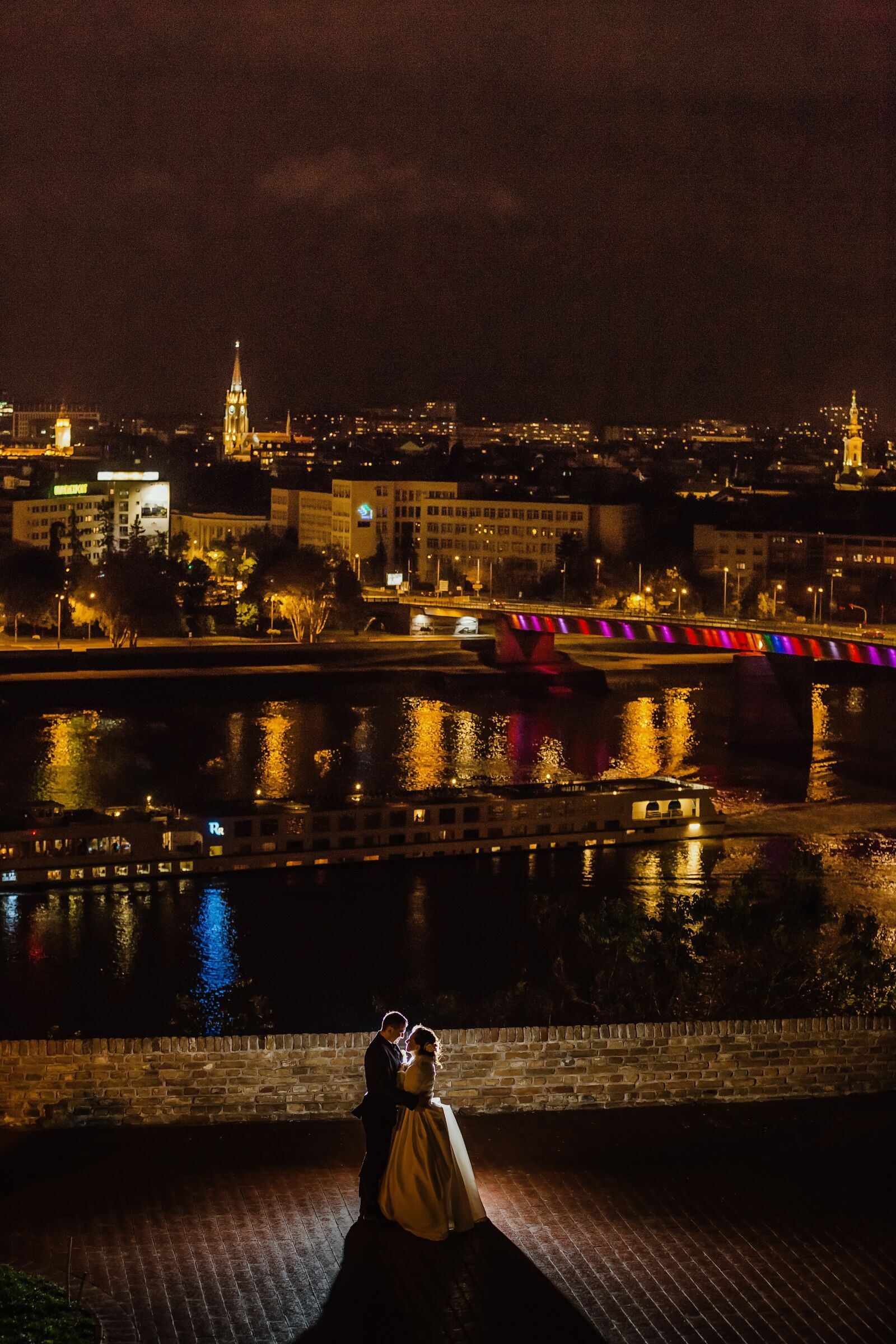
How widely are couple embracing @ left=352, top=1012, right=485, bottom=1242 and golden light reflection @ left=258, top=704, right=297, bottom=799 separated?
7.23 meters

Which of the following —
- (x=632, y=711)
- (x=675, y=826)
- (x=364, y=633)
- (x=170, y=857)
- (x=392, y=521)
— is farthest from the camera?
(x=392, y=521)

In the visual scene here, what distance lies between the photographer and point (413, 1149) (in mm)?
2029

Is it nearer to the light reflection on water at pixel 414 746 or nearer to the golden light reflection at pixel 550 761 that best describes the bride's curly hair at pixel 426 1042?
the light reflection on water at pixel 414 746

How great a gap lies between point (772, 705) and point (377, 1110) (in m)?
11.2

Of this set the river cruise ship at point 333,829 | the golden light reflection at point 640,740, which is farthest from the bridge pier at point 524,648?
the river cruise ship at point 333,829

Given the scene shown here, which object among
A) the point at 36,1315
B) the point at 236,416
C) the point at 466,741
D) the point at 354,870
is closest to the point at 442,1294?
the point at 36,1315

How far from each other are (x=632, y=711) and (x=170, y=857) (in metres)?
6.68

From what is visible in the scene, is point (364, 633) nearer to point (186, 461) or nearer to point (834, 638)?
point (834, 638)

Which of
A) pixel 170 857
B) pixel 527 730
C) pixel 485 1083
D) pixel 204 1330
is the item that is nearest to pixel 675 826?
pixel 170 857

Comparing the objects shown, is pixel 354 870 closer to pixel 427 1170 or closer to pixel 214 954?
pixel 214 954

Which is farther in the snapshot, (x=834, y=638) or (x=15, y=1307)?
(x=834, y=638)

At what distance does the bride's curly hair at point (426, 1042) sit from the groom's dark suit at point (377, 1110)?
0.04 m

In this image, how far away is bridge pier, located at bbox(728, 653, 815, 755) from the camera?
1262 centimetres

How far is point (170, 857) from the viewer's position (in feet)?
27.2
